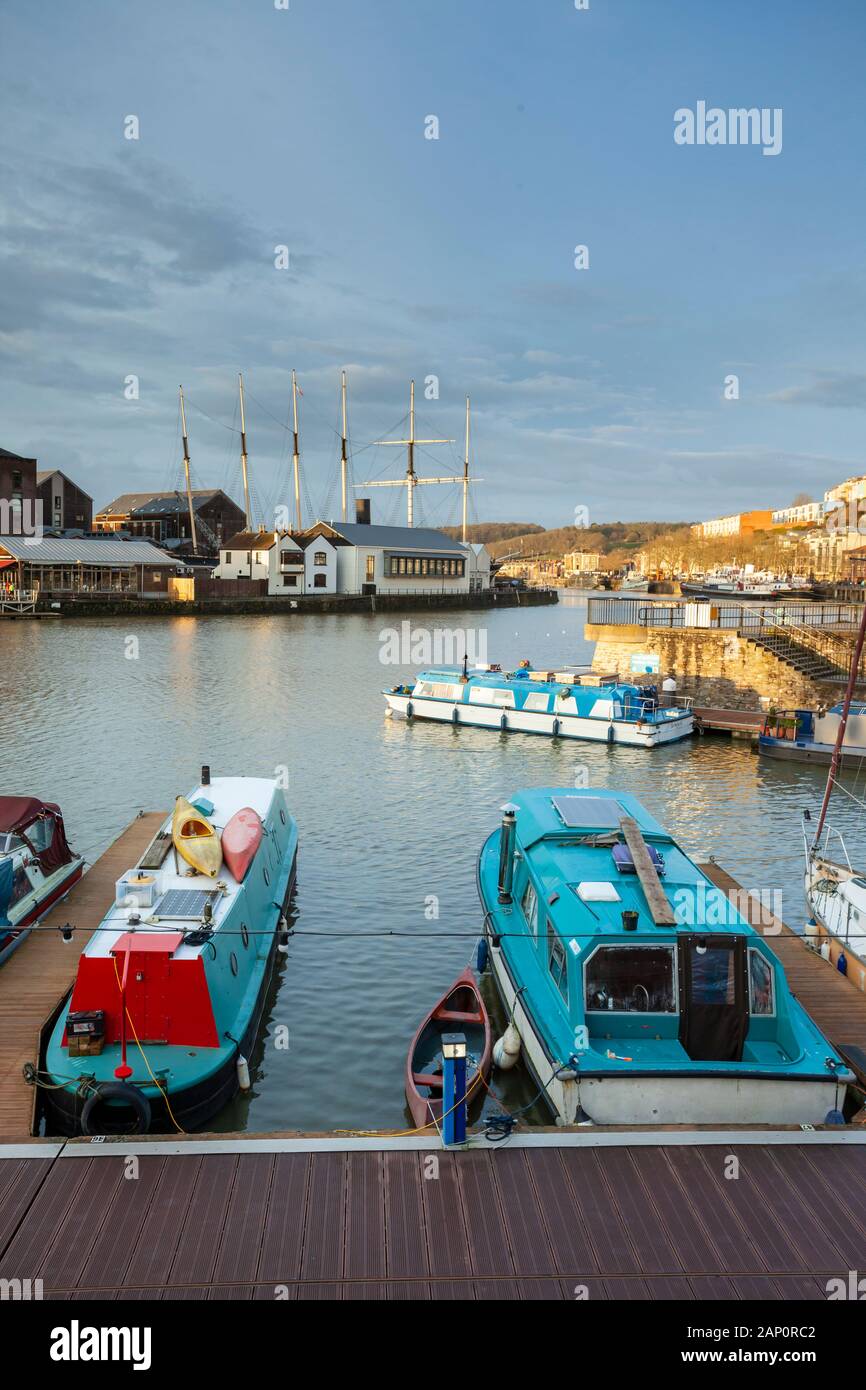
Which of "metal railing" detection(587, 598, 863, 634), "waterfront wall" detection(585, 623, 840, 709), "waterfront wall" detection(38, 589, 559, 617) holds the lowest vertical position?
"waterfront wall" detection(585, 623, 840, 709)

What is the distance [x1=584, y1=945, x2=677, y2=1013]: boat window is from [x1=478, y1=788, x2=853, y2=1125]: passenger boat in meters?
0.01

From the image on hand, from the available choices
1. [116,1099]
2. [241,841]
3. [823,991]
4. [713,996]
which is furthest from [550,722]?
[116,1099]

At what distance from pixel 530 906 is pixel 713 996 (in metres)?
4.01

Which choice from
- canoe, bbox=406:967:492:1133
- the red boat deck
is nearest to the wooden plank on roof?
the red boat deck

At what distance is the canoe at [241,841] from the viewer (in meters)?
15.5

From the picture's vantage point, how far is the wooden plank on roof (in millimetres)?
11773

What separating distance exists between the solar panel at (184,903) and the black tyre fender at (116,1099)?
2.65 metres

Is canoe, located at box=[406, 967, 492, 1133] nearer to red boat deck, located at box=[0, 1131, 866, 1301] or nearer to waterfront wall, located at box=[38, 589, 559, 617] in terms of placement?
red boat deck, located at box=[0, 1131, 866, 1301]

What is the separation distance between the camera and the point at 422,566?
131 meters

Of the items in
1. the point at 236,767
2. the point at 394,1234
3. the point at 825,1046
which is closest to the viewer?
the point at 394,1234

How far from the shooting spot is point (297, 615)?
4446 inches
